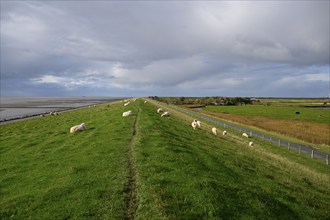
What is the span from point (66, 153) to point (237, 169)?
16461mm

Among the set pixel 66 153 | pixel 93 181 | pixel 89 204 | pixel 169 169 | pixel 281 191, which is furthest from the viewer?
pixel 66 153

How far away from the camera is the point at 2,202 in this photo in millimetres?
18062

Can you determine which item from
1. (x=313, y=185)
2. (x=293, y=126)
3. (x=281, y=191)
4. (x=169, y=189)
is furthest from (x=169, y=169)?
(x=293, y=126)

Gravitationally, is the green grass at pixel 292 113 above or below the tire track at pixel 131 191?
below

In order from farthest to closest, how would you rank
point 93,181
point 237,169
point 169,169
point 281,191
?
point 237,169, point 281,191, point 169,169, point 93,181

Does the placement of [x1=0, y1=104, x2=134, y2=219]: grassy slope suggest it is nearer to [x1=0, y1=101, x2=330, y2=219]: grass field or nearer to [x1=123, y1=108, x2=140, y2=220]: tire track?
[x1=0, y1=101, x2=330, y2=219]: grass field

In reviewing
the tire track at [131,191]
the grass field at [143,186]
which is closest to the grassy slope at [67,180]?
the grass field at [143,186]

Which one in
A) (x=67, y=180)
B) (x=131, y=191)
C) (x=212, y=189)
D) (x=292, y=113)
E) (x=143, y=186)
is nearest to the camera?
(x=131, y=191)

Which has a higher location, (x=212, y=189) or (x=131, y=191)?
(x=131, y=191)

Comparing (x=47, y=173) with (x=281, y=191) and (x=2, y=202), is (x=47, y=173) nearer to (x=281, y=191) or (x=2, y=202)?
(x=2, y=202)

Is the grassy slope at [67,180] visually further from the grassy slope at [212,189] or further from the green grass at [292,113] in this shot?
the green grass at [292,113]

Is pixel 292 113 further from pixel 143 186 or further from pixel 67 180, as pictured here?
pixel 67 180

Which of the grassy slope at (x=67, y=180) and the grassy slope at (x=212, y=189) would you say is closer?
the grassy slope at (x=67, y=180)

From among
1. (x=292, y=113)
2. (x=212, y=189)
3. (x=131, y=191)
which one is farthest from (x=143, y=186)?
(x=292, y=113)
